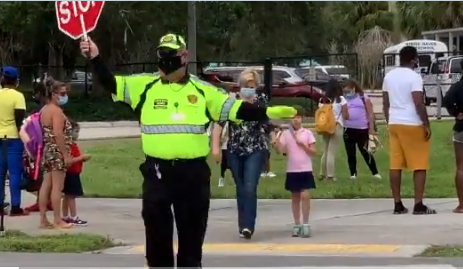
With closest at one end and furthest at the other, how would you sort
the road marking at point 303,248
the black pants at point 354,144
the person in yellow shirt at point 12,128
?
the road marking at point 303,248 → the person in yellow shirt at point 12,128 → the black pants at point 354,144

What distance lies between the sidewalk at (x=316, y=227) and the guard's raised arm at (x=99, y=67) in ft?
10.9

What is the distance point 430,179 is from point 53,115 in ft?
21.5

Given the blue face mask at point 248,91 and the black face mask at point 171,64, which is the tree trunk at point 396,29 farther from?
Result: the black face mask at point 171,64

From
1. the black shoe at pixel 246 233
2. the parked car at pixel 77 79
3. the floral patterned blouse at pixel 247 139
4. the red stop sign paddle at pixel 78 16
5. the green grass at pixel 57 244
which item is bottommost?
the green grass at pixel 57 244

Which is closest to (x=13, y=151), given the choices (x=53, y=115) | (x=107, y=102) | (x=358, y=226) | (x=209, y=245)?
(x=53, y=115)

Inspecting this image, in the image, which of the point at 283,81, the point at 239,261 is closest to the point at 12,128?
the point at 239,261

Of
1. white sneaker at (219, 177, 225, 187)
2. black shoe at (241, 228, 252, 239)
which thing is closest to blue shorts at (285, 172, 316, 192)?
black shoe at (241, 228, 252, 239)

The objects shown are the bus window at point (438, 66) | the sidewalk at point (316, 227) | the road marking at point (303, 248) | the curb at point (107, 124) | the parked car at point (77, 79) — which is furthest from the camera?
the parked car at point (77, 79)

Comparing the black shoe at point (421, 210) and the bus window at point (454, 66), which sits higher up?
the bus window at point (454, 66)

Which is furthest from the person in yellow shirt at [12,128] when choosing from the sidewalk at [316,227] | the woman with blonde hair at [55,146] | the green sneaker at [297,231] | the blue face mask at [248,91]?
the green sneaker at [297,231]

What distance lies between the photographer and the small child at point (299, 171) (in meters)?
10.2

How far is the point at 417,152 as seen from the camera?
11312 millimetres

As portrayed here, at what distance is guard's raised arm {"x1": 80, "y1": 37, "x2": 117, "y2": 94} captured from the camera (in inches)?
248

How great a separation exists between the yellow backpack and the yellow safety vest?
872 centimetres
